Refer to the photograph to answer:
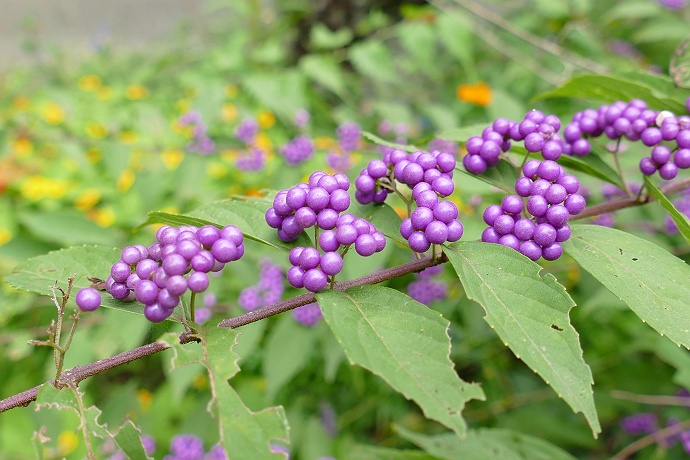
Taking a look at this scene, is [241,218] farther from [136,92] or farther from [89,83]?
[89,83]

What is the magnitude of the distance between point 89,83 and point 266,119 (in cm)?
224

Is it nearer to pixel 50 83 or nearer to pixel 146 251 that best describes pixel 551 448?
pixel 146 251

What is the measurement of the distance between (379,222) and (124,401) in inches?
81.7

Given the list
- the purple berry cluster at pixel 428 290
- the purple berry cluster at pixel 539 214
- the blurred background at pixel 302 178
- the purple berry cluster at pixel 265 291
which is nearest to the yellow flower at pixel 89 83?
the blurred background at pixel 302 178

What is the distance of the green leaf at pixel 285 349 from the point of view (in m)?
2.11

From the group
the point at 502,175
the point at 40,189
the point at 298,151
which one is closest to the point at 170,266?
the point at 502,175

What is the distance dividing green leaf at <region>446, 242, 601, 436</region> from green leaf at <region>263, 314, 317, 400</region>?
4.19 ft

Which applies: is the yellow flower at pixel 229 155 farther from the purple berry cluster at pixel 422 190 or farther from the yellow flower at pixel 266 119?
the purple berry cluster at pixel 422 190

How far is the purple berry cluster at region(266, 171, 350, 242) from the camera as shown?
35.1 inches

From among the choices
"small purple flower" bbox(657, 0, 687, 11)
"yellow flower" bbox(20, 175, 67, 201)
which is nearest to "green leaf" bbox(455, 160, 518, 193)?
"yellow flower" bbox(20, 175, 67, 201)

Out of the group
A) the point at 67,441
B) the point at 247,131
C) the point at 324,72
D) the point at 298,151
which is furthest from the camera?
the point at 324,72

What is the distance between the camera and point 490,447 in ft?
5.19

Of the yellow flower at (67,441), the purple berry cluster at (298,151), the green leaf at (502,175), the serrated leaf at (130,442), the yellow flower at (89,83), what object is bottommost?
the yellow flower at (67,441)

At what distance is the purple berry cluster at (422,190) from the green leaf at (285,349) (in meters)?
1.16
